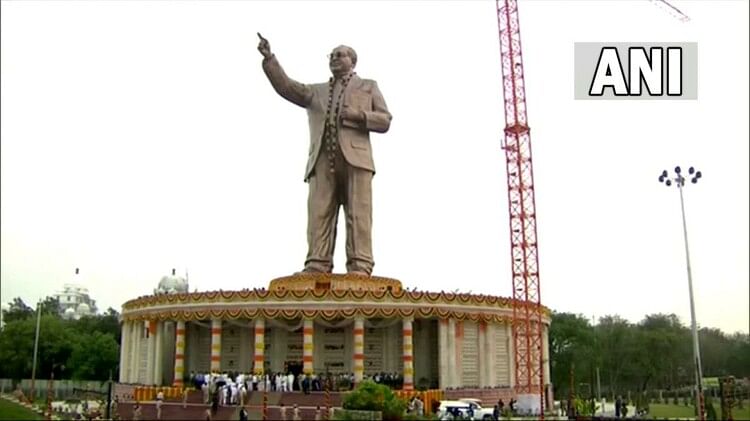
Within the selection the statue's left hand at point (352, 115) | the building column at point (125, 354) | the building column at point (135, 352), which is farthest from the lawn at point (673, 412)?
the building column at point (125, 354)

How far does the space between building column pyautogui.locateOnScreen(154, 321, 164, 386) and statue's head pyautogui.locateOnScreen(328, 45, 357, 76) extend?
1865 cm

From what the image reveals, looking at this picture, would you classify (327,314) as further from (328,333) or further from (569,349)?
(569,349)

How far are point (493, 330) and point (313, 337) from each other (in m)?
10.3

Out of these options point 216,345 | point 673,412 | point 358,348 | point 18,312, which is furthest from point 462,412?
point 18,312

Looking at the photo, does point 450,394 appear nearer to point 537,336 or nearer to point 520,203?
point 537,336

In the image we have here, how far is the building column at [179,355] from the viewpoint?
4528cm

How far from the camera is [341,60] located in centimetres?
5038

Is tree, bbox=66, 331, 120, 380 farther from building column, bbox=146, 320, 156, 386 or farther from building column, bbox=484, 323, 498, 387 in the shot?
building column, bbox=484, 323, 498, 387

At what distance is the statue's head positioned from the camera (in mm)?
50438

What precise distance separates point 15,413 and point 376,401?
17971 mm

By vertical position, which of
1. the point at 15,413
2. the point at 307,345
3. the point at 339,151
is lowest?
the point at 15,413

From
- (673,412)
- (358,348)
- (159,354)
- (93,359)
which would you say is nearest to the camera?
(673,412)

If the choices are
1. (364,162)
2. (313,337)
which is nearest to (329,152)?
(364,162)

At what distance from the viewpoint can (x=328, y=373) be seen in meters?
43.8
